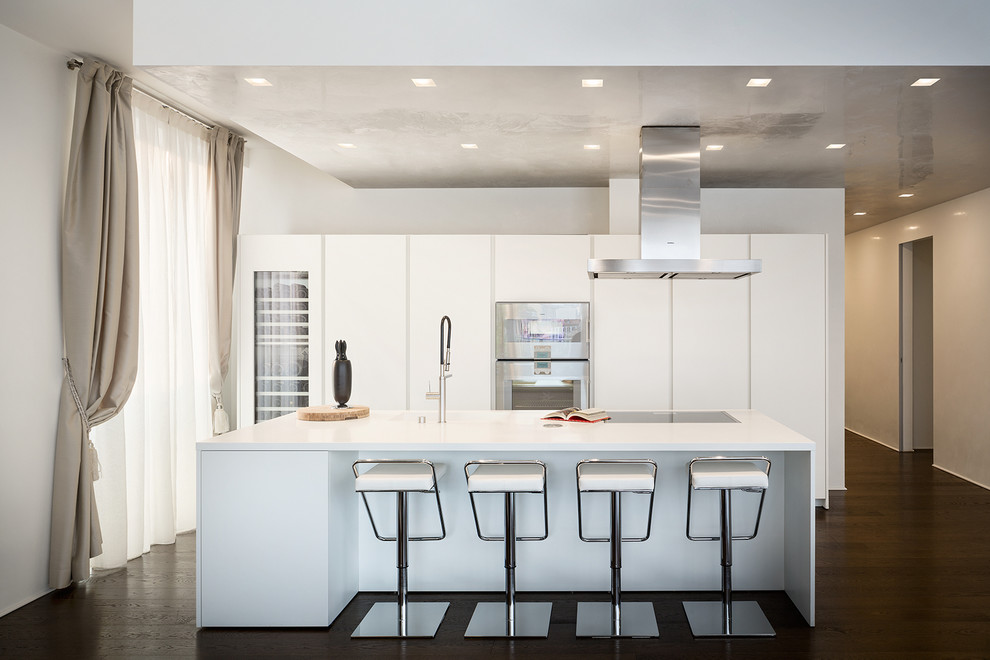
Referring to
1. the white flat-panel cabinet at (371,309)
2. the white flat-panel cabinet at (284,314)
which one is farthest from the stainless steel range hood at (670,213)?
the white flat-panel cabinet at (284,314)

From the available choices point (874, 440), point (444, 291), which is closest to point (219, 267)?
point (444, 291)

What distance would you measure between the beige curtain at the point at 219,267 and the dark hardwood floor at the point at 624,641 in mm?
1293

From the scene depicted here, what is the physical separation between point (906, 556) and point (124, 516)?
187 inches

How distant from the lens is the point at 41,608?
3.65 meters

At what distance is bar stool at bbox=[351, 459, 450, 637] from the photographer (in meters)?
3.31

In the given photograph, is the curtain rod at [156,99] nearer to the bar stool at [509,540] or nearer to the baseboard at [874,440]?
the bar stool at [509,540]

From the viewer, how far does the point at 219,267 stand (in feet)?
18.2

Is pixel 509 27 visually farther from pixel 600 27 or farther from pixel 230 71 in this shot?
pixel 230 71

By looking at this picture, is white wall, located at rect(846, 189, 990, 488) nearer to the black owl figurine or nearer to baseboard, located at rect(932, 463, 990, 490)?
baseboard, located at rect(932, 463, 990, 490)

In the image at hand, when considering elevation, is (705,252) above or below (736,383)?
above

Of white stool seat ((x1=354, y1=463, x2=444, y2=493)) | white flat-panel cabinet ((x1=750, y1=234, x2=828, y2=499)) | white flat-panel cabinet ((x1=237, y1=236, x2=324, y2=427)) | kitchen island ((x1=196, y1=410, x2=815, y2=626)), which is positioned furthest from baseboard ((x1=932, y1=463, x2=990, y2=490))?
white flat-panel cabinet ((x1=237, y1=236, x2=324, y2=427))

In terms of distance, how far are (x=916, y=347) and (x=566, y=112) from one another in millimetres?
6331

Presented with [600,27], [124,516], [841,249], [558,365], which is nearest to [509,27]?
[600,27]

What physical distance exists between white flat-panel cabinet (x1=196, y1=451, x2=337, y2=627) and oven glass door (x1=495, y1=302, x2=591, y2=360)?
257 centimetres
